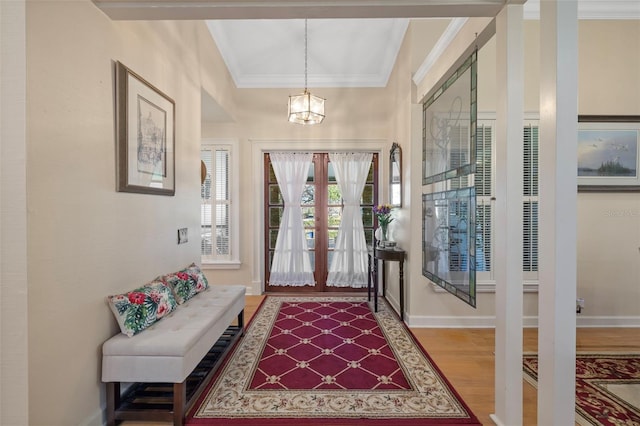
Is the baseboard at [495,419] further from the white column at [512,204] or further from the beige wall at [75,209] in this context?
the beige wall at [75,209]

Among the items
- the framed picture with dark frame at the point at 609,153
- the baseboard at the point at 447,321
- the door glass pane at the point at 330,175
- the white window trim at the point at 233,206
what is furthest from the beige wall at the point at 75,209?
the framed picture with dark frame at the point at 609,153

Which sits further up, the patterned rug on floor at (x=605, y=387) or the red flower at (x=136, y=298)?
the red flower at (x=136, y=298)

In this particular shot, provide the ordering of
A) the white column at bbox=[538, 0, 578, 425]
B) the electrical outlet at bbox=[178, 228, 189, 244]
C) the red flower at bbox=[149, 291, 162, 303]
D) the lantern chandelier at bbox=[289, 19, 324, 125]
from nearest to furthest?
the white column at bbox=[538, 0, 578, 425] < the red flower at bbox=[149, 291, 162, 303] < the electrical outlet at bbox=[178, 228, 189, 244] < the lantern chandelier at bbox=[289, 19, 324, 125]

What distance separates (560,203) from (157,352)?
82.6 inches

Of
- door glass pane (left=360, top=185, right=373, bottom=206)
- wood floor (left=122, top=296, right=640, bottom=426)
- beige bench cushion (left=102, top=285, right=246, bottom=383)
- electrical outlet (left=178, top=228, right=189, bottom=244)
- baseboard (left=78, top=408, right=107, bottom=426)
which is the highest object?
door glass pane (left=360, top=185, right=373, bottom=206)

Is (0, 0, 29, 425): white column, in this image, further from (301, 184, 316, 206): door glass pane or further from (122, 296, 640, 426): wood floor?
(301, 184, 316, 206): door glass pane

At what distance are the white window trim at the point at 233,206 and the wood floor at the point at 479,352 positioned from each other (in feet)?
3.48

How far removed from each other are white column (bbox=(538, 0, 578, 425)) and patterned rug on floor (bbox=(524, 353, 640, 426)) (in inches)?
35.3

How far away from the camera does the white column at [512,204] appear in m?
1.56

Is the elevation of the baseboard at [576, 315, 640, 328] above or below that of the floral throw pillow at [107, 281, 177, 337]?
below

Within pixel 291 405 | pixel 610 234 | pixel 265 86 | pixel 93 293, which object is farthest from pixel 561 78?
pixel 265 86

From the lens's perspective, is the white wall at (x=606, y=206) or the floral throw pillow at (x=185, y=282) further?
the white wall at (x=606, y=206)

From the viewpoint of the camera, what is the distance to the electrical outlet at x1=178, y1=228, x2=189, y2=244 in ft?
8.51

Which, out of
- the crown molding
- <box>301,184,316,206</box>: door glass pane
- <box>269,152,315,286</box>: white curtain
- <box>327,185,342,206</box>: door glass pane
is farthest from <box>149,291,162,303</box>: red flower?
the crown molding
